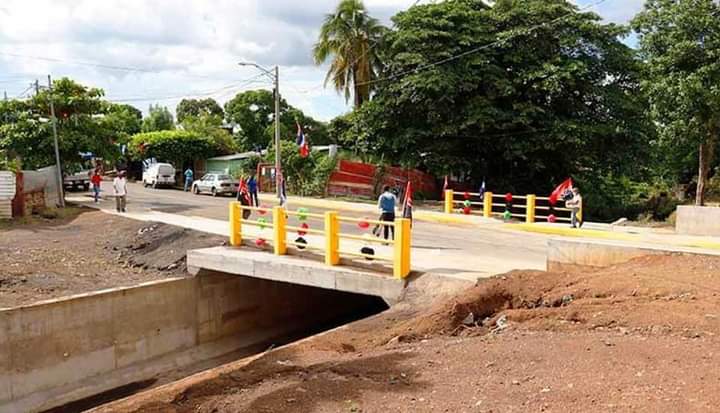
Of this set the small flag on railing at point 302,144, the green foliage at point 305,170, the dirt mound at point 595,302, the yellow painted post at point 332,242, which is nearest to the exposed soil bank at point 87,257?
the yellow painted post at point 332,242

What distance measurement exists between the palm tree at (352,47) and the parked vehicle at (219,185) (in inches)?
371

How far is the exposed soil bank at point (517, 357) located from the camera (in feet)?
18.7

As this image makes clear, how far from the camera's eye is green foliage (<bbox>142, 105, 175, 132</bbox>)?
67625 millimetres

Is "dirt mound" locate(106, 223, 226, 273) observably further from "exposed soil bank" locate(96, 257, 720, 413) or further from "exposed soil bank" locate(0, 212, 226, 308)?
"exposed soil bank" locate(96, 257, 720, 413)

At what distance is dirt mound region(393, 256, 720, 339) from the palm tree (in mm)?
30261

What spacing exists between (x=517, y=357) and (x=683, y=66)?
19.5 metres

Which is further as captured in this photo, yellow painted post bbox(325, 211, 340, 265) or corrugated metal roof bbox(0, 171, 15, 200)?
corrugated metal roof bbox(0, 171, 15, 200)

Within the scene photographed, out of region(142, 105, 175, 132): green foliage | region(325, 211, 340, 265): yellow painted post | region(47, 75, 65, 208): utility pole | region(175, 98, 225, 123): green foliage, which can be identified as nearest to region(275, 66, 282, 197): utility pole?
region(47, 75, 65, 208): utility pole

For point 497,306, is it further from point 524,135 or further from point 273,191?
point 273,191

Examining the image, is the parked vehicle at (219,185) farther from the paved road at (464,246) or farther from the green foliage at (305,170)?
the paved road at (464,246)

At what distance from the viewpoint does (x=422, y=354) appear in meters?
7.51

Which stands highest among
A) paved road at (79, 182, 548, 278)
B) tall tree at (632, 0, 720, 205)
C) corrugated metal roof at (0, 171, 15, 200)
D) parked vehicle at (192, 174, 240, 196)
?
tall tree at (632, 0, 720, 205)

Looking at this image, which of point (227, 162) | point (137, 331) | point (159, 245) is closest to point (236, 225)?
point (137, 331)

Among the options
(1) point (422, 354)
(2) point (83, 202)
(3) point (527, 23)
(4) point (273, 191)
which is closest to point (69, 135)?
(2) point (83, 202)
